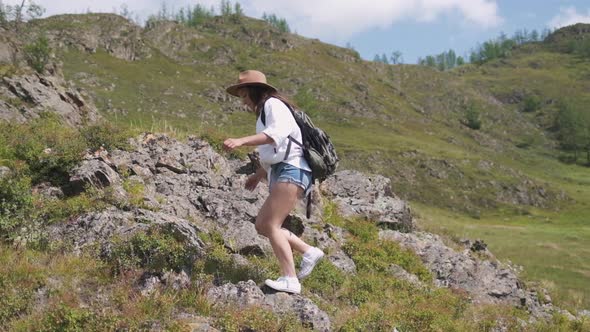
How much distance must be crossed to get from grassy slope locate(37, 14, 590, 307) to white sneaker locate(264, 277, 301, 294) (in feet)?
98.9

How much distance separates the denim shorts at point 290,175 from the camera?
7.40 m

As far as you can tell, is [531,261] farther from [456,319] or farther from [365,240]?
[456,319]

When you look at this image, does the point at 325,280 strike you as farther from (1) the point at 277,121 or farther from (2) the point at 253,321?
(1) the point at 277,121

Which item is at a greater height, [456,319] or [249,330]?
[249,330]

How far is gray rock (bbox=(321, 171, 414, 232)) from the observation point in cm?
1524

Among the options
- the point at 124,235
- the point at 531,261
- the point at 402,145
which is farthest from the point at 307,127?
the point at 402,145

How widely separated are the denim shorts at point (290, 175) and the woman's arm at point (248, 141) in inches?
19.4

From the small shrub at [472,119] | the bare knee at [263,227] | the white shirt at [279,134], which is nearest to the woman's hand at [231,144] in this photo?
the white shirt at [279,134]

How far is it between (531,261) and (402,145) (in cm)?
6701

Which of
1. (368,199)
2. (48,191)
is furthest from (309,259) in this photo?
(368,199)

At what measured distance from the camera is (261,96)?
7.87 metres

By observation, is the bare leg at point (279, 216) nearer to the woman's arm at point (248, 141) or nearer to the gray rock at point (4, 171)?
the woman's arm at point (248, 141)

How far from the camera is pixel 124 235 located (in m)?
8.73

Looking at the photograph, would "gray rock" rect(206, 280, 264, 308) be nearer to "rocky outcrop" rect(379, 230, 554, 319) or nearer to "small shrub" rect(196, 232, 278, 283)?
"small shrub" rect(196, 232, 278, 283)
